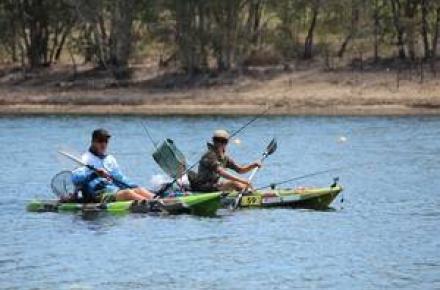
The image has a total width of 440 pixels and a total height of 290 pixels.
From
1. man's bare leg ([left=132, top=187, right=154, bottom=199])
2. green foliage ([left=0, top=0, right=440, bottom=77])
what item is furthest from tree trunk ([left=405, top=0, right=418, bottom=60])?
man's bare leg ([left=132, top=187, right=154, bottom=199])

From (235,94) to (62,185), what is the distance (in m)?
35.7

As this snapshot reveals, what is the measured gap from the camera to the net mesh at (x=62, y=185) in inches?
1025

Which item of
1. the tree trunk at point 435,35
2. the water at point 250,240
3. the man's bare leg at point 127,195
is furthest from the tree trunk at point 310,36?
the man's bare leg at point 127,195

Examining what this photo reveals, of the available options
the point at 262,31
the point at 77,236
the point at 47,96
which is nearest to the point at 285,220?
the point at 77,236

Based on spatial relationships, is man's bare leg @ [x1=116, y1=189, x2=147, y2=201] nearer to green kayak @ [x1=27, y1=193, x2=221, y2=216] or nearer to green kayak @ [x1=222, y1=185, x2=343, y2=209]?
green kayak @ [x1=27, y1=193, x2=221, y2=216]

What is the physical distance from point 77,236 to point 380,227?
525 centimetres

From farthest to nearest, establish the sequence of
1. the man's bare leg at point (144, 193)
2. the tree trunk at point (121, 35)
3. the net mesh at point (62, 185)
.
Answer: the tree trunk at point (121, 35)
the net mesh at point (62, 185)
the man's bare leg at point (144, 193)

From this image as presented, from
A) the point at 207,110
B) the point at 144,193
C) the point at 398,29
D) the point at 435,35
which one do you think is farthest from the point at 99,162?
the point at 398,29

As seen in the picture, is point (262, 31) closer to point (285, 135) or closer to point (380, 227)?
Result: point (285, 135)

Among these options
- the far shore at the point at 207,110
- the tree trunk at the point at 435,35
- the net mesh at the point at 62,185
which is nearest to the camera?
the net mesh at the point at 62,185

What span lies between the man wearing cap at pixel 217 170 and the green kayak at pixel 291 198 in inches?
14.7

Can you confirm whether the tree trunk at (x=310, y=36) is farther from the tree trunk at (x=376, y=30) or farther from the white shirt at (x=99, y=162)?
the white shirt at (x=99, y=162)

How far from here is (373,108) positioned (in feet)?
190

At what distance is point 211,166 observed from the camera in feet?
84.7
